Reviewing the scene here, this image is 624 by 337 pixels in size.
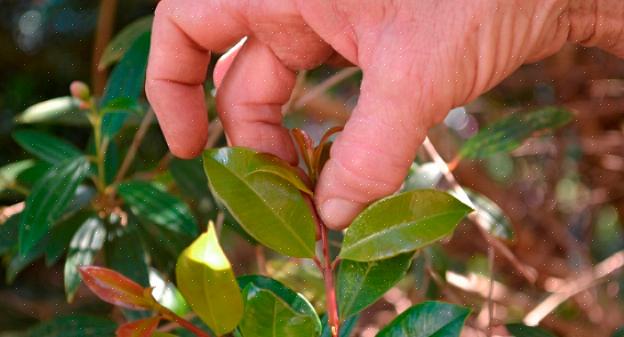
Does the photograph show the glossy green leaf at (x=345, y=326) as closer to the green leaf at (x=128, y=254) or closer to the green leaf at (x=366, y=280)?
the green leaf at (x=366, y=280)

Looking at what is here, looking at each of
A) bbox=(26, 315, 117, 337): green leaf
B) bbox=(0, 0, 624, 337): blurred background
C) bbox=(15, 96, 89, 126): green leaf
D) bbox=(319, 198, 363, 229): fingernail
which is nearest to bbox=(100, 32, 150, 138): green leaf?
bbox=(15, 96, 89, 126): green leaf

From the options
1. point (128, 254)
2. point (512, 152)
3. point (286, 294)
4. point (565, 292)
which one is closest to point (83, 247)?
point (128, 254)

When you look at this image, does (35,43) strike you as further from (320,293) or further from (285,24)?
(285,24)

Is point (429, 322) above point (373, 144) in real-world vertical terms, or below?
below

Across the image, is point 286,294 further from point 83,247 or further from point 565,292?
point 565,292

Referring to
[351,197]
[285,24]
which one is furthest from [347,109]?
[351,197]
